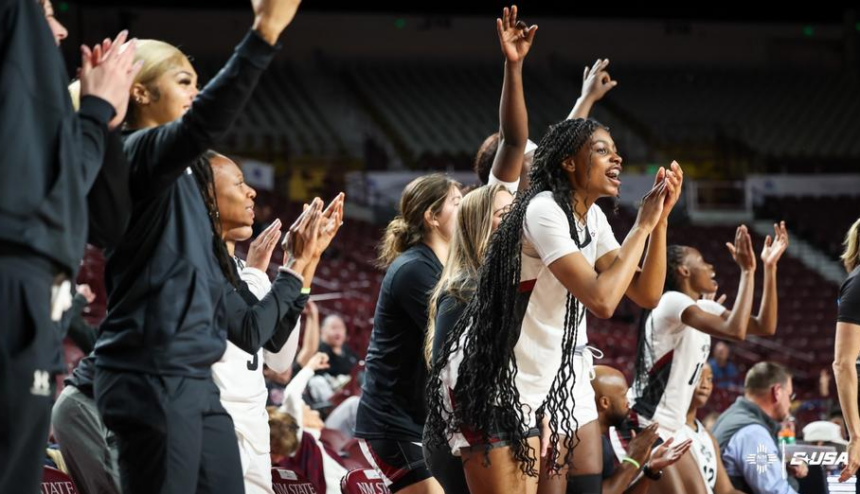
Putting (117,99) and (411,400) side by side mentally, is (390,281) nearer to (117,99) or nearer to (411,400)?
(411,400)

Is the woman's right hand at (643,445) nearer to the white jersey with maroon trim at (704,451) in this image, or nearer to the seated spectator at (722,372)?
the white jersey with maroon trim at (704,451)

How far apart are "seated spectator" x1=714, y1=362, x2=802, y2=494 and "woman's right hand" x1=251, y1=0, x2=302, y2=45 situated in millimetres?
4105

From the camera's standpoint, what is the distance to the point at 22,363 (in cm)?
198

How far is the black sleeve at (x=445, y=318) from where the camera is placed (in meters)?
3.58

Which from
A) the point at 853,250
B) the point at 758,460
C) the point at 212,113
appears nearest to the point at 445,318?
the point at 212,113

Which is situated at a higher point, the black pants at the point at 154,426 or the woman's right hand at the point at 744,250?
the woman's right hand at the point at 744,250

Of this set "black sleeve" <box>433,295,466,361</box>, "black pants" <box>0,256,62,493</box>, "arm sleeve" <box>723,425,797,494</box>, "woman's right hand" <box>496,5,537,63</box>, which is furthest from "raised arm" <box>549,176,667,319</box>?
"arm sleeve" <box>723,425,797,494</box>

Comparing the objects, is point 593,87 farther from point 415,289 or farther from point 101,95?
point 101,95

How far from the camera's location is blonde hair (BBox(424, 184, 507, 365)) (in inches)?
146

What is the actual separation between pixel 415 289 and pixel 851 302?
72.1 inches

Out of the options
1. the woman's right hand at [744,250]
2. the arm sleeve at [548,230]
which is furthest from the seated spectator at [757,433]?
the arm sleeve at [548,230]

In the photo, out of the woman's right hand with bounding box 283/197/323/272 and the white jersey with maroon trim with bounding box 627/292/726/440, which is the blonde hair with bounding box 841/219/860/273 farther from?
the woman's right hand with bounding box 283/197/323/272

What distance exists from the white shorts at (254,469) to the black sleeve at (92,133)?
59.4 inches

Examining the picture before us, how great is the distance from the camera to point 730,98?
24.7 m
